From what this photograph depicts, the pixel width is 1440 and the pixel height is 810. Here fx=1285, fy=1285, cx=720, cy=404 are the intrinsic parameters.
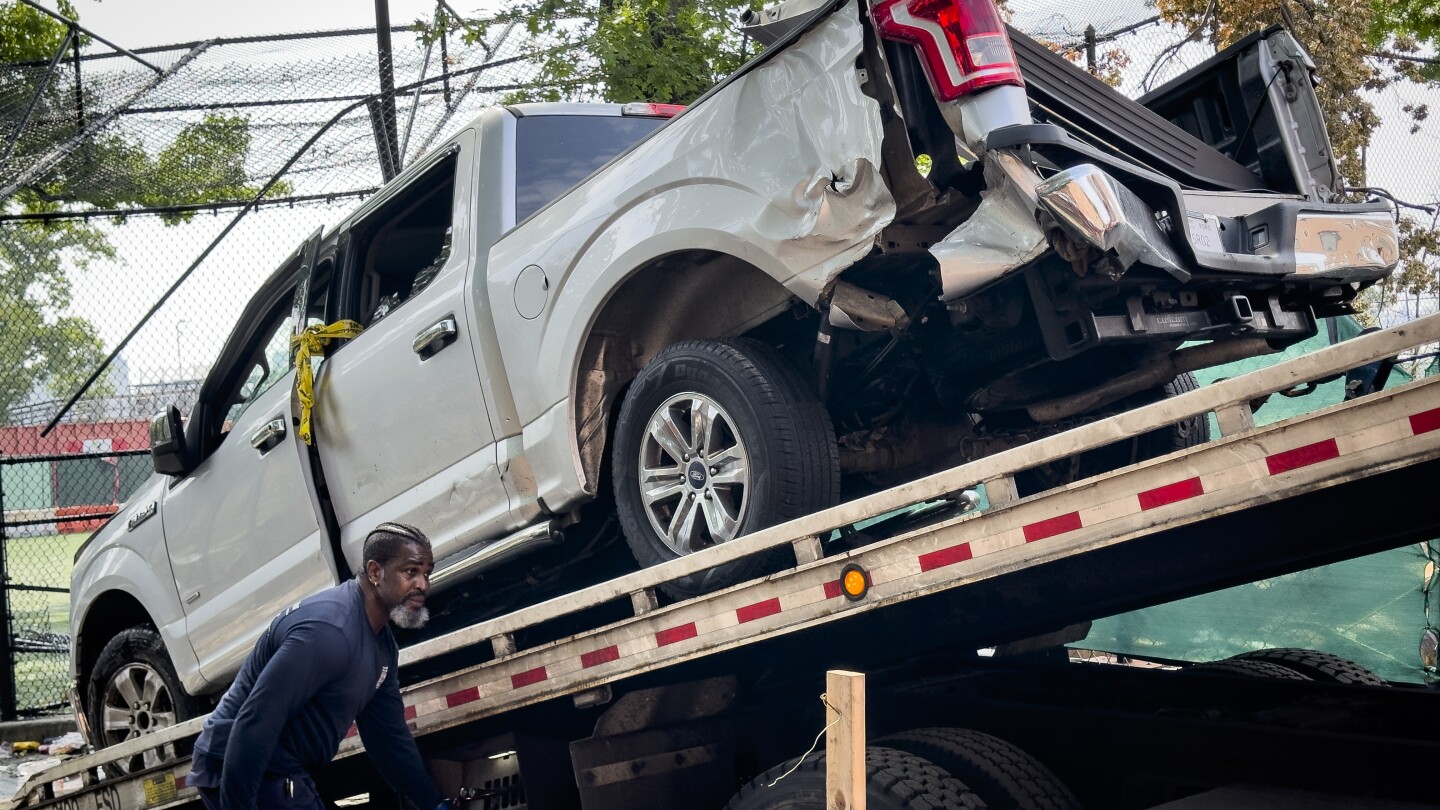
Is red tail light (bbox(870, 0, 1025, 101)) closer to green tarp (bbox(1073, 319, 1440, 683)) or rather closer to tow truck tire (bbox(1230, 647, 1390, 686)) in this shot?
tow truck tire (bbox(1230, 647, 1390, 686))

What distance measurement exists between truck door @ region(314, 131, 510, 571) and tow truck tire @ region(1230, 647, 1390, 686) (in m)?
2.66

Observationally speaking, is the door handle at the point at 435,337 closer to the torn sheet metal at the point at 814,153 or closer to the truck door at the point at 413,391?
the truck door at the point at 413,391

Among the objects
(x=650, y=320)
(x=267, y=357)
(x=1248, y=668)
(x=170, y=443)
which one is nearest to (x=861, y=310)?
(x=650, y=320)

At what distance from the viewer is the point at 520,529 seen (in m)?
4.19

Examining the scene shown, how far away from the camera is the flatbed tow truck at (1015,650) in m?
2.41

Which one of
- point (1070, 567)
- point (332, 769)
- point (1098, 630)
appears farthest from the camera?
point (1098, 630)

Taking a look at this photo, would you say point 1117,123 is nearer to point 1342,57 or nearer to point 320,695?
point 320,695

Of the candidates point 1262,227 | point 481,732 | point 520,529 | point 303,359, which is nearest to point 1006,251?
point 1262,227

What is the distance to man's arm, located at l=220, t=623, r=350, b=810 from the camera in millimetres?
3334

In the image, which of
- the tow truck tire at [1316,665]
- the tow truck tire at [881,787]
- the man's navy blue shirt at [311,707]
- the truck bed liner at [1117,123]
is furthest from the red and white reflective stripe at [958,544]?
the tow truck tire at [1316,665]

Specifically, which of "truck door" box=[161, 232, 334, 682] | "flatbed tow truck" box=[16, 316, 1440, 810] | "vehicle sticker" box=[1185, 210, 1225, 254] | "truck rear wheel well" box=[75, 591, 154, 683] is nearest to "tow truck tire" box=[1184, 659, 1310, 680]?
"flatbed tow truck" box=[16, 316, 1440, 810]

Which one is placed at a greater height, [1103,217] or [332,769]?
[1103,217]

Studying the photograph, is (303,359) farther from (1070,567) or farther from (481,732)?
(1070,567)

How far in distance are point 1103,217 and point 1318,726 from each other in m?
1.40
